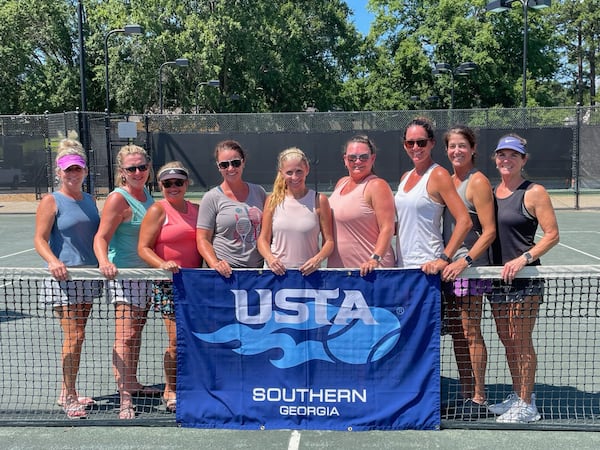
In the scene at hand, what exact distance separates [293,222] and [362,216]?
0.43 meters

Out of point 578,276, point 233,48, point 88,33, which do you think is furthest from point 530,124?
point 88,33

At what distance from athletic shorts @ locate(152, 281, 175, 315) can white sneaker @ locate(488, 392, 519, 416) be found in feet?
7.19

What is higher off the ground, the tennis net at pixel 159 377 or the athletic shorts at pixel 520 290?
the athletic shorts at pixel 520 290

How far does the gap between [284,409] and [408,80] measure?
136ft

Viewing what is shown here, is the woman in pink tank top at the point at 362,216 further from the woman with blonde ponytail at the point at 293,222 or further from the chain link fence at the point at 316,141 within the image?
the chain link fence at the point at 316,141

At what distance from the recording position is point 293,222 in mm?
3797

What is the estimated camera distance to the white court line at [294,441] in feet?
11.6

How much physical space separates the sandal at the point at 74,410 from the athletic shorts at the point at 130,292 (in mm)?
745

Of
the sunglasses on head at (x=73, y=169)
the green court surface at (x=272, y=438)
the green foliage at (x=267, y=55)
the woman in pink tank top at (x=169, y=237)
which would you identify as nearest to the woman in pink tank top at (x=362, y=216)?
the woman in pink tank top at (x=169, y=237)

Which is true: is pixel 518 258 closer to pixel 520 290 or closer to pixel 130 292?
pixel 520 290

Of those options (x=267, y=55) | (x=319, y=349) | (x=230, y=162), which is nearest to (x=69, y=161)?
(x=230, y=162)

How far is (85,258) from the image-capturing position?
158 inches

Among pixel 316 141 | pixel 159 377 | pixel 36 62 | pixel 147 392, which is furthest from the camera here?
pixel 36 62

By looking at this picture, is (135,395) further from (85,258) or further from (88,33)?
(88,33)
